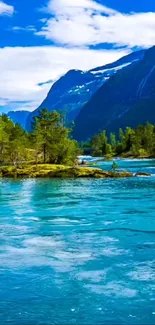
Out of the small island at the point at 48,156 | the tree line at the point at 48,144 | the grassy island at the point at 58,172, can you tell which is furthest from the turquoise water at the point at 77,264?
the tree line at the point at 48,144

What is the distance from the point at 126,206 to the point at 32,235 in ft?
42.6

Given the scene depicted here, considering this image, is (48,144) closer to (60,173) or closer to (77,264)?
(60,173)

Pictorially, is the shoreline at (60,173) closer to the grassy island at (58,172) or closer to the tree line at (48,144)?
the grassy island at (58,172)

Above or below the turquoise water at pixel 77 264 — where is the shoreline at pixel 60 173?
above

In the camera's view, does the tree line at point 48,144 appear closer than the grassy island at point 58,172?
No

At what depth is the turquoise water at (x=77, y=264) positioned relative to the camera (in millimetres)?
13902

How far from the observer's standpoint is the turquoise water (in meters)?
13.9

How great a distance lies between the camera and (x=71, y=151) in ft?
297

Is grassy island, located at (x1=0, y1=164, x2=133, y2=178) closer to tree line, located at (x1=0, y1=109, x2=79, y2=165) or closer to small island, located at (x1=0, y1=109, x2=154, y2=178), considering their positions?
small island, located at (x1=0, y1=109, x2=154, y2=178)

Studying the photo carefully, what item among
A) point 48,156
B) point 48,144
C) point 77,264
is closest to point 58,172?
point 48,144

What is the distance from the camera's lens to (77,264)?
18781 mm

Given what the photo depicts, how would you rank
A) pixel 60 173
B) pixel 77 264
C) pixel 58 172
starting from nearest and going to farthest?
pixel 77 264
pixel 60 173
pixel 58 172

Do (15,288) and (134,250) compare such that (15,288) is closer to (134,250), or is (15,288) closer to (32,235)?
(134,250)

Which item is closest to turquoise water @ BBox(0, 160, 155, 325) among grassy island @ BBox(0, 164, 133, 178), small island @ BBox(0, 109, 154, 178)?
grassy island @ BBox(0, 164, 133, 178)
